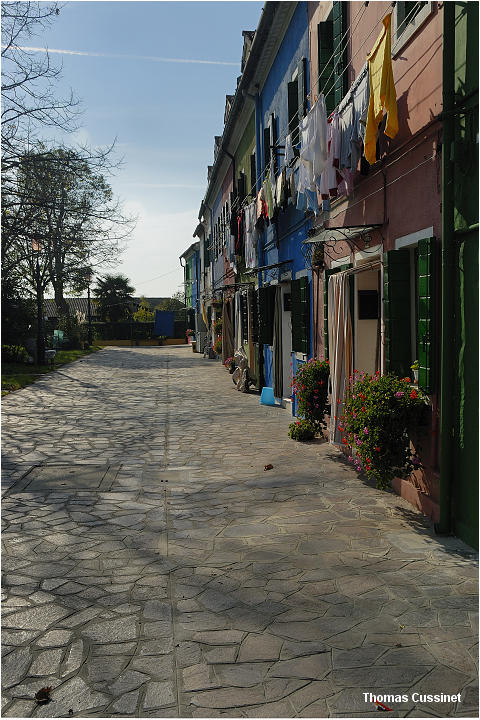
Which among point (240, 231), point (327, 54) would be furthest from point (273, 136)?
point (327, 54)

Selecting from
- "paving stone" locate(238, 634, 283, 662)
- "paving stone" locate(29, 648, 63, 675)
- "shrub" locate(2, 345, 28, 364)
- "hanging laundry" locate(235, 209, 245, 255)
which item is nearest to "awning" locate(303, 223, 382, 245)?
"paving stone" locate(238, 634, 283, 662)

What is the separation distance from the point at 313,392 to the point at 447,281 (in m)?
4.28

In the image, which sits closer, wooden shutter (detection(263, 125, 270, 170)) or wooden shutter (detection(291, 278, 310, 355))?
wooden shutter (detection(291, 278, 310, 355))

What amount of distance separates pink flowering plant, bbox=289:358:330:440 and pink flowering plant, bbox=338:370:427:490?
10.1 ft

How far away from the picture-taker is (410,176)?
6059 mm

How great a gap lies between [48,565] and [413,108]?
537 cm

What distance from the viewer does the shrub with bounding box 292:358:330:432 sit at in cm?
916

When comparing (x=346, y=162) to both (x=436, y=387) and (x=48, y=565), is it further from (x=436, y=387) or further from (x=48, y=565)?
(x=48, y=565)

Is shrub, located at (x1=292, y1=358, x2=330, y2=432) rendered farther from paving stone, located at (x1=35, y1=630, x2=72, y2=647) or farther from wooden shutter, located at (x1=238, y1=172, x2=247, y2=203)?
wooden shutter, located at (x1=238, y1=172, x2=247, y2=203)

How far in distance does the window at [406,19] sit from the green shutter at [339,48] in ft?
6.24

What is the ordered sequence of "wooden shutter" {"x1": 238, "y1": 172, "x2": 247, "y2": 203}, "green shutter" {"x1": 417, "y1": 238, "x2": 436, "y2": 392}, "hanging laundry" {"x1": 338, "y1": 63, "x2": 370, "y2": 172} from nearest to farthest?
"green shutter" {"x1": 417, "y1": 238, "x2": 436, "y2": 392} < "hanging laundry" {"x1": 338, "y1": 63, "x2": 370, "y2": 172} < "wooden shutter" {"x1": 238, "y1": 172, "x2": 247, "y2": 203}

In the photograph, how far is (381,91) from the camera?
584 cm

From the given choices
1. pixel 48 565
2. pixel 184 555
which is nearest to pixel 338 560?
pixel 184 555

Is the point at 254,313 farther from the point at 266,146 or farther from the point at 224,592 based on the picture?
the point at 224,592
